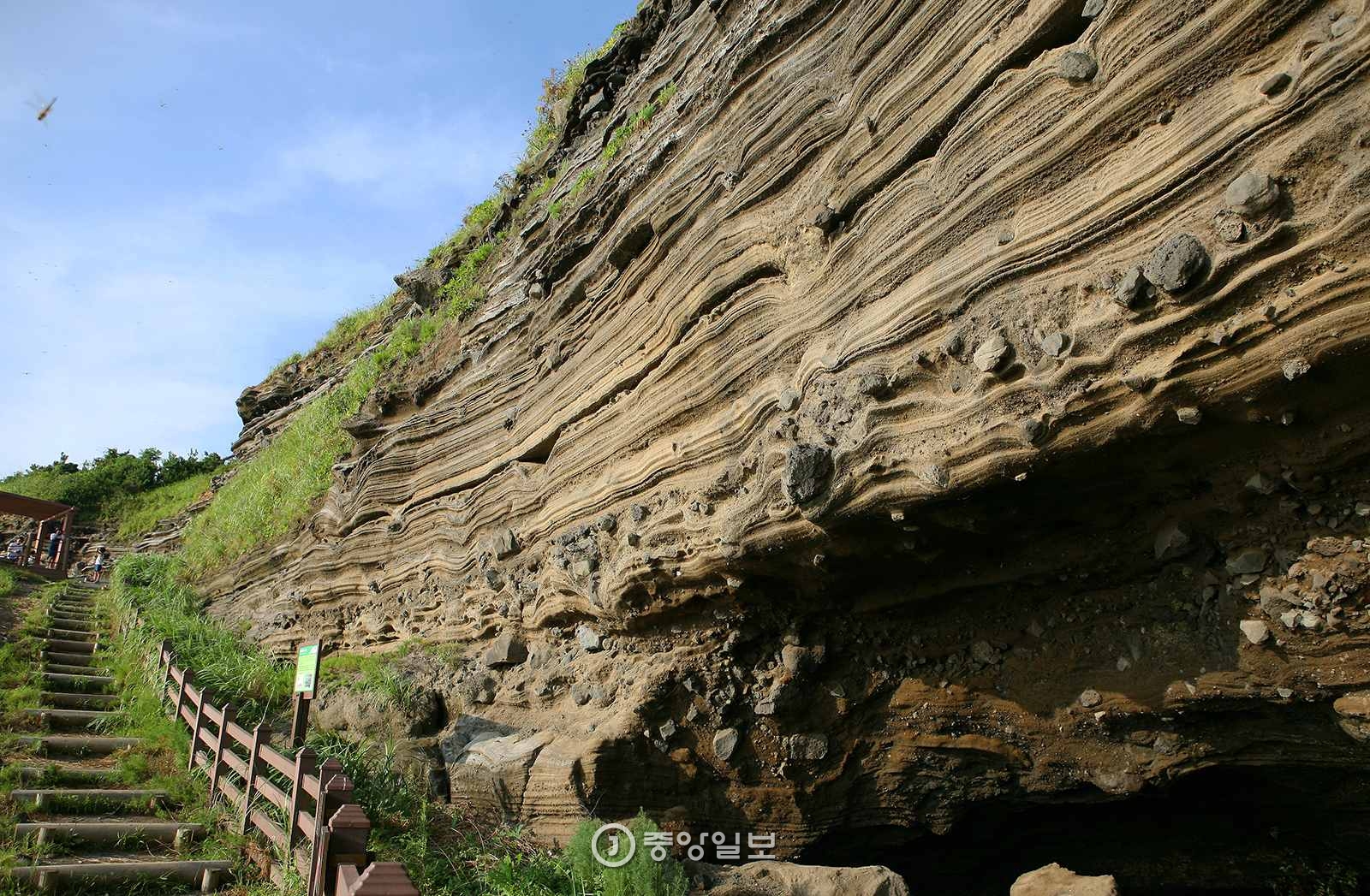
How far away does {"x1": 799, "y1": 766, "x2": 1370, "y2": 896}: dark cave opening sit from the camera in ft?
16.6

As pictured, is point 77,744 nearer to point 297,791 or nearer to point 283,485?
point 297,791

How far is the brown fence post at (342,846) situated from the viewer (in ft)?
15.3

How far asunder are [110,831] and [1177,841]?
7594 millimetres

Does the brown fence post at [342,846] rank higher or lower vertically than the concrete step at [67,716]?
lower

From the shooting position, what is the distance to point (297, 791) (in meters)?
5.65

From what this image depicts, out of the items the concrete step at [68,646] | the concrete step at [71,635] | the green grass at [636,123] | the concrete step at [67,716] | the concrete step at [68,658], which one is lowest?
the concrete step at [67,716]

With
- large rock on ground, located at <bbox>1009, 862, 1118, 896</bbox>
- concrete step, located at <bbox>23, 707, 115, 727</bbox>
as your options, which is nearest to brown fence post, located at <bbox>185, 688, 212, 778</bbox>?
concrete step, located at <bbox>23, 707, 115, 727</bbox>

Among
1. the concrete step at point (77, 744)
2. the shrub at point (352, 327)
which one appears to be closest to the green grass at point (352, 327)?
the shrub at point (352, 327)

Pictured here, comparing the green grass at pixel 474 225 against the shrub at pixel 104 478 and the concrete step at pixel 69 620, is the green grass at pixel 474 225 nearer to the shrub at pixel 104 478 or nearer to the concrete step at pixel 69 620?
the concrete step at pixel 69 620

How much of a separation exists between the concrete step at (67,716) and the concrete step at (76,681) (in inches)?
42.1

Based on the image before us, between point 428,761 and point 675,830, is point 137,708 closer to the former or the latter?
point 428,761

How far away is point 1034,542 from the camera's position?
16.4ft

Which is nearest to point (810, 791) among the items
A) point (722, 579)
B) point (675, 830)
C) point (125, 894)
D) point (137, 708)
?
point (675, 830)

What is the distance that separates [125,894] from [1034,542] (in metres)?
6.22
